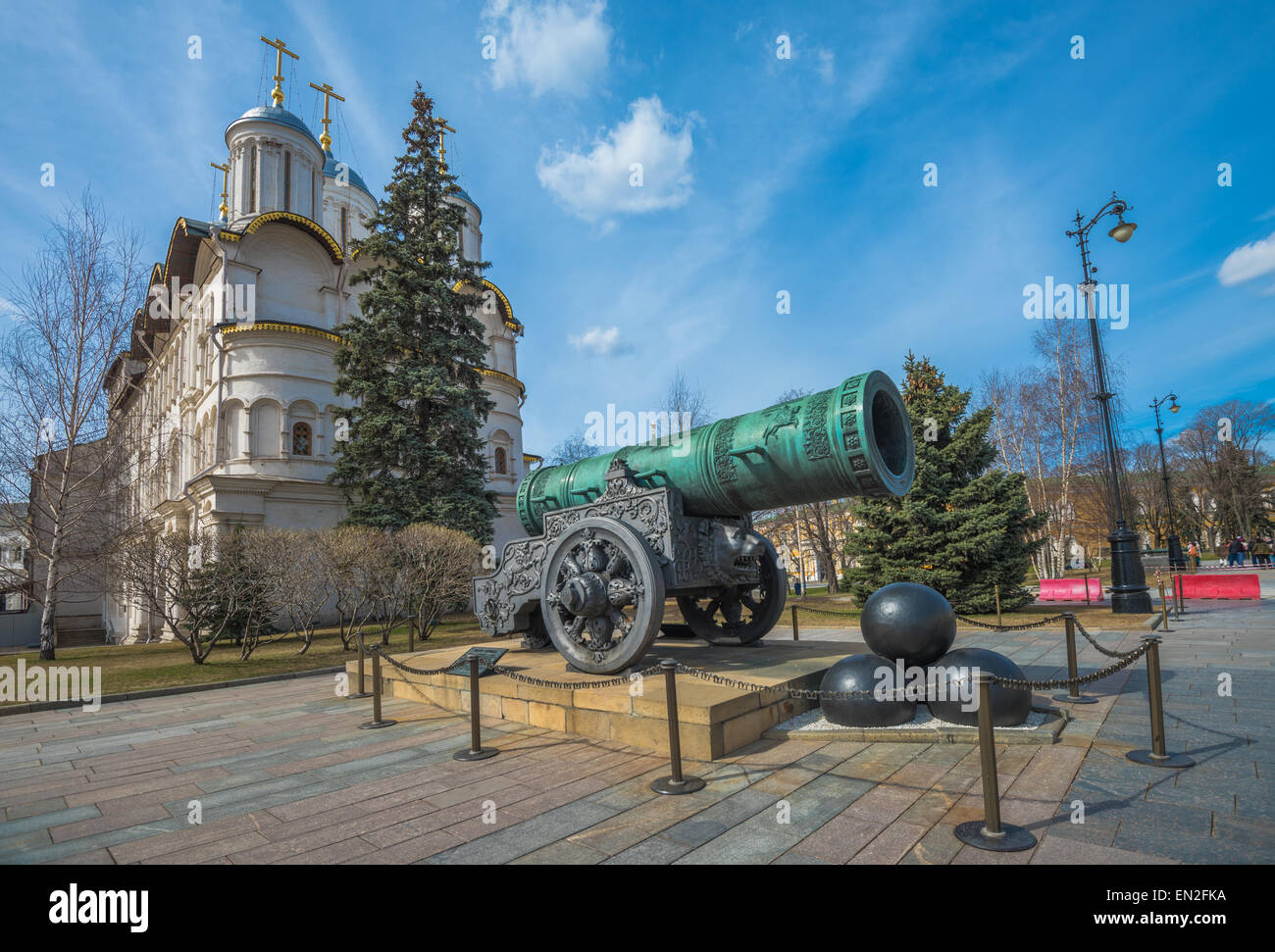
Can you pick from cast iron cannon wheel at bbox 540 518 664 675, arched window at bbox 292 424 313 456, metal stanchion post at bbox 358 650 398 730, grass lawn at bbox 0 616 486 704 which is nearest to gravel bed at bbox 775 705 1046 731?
cast iron cannon wheel at bbox 540 518 664 675

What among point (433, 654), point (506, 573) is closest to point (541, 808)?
point (506, 573)

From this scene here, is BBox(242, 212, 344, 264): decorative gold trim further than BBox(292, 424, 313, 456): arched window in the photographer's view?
Yes

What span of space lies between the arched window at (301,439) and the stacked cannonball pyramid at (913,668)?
78.9 ft

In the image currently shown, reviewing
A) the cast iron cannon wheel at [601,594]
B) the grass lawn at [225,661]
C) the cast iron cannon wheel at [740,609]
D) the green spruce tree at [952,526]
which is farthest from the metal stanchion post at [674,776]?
the green spruce tree at [952,526]

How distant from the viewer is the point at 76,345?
15922 millimetres

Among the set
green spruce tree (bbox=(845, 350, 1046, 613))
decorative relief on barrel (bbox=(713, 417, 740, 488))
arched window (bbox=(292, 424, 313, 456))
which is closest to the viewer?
decorative relief on barrel (bbox=(713, 417, 740, 488))

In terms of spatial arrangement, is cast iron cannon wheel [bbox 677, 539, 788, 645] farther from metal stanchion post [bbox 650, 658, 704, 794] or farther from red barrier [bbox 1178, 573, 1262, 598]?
red barrier [bbox 1178, 573, 1262, 598]

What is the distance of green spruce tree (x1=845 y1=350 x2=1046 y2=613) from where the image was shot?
13.5m

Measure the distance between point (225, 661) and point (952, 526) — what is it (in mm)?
15398

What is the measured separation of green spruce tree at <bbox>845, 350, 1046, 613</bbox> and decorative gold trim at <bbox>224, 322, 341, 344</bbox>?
2052 cm

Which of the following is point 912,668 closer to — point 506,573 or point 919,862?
point 919,862

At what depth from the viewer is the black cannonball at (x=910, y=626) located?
4742 mm

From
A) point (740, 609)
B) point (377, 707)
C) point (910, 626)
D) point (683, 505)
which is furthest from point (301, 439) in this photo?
point (910, 626)

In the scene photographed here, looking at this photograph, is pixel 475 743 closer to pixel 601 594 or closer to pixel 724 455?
pixel 601 594
